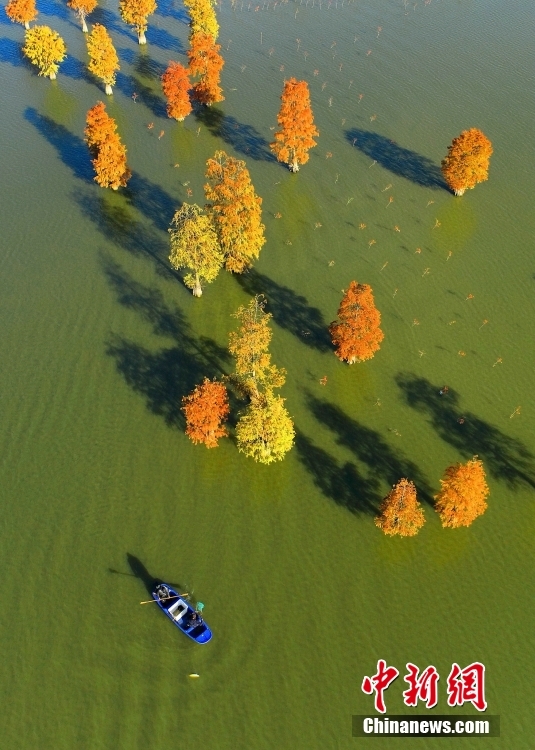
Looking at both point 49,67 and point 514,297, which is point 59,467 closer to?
point 514,297

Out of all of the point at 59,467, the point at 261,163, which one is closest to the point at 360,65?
the point at 261,163

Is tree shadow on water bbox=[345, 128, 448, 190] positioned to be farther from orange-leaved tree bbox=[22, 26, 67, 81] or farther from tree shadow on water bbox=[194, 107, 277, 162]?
orange-leaved tree bbox=[22, 26, 67, 81]

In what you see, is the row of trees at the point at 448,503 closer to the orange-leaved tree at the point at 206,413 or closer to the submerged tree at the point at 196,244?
the orange-leaved tree at the point at 206,413

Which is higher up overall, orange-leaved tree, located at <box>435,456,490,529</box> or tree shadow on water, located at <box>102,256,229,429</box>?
tree shadow on water, located at <box>102,256,229,429</box>

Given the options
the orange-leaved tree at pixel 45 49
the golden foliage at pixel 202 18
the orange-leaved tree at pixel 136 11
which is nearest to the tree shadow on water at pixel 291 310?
the golden foliage at pixel 202 18

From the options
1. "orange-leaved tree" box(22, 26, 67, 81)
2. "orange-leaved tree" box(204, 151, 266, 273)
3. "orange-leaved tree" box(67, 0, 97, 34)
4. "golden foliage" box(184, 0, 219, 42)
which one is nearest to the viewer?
"orange-leaved tree" box(204, 151, 266, 273)

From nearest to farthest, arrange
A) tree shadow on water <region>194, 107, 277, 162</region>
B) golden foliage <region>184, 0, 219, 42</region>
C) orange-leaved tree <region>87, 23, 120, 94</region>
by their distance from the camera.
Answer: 1. tree shadow on water <region>194, 107, 277, 162</region>
2. orange-leaved tree <region>87, 23, 120, 94</region>
3. golden foliage <region>184, 0, 219, 42</region>

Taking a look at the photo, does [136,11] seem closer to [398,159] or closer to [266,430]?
[398,159]

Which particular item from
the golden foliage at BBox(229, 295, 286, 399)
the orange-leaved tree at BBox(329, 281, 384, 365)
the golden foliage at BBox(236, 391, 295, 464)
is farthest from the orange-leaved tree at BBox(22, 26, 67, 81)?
the golden foliage at BBox(236, 391, 295, 464)
